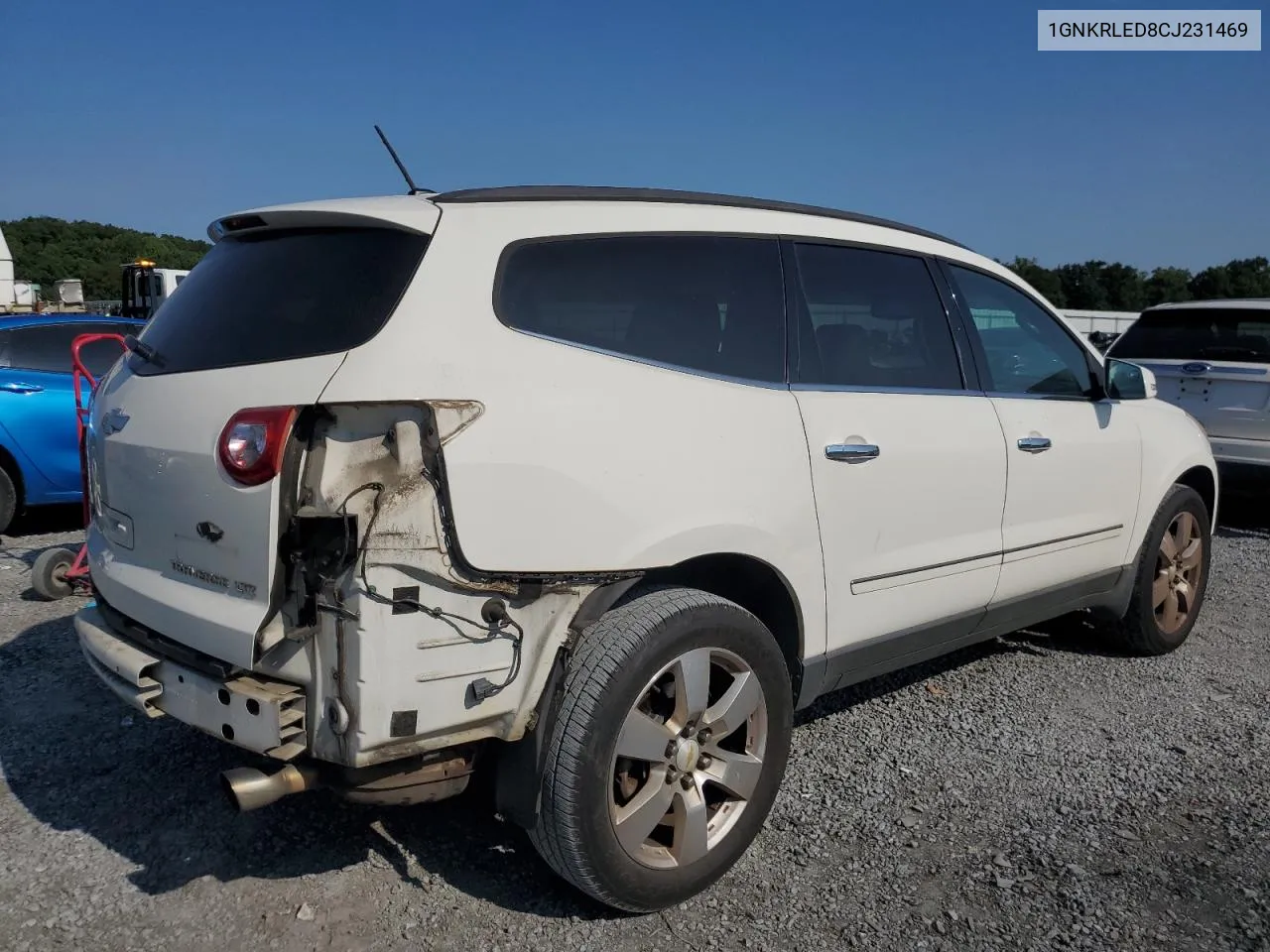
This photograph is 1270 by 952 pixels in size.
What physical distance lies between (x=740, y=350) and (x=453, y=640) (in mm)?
1224

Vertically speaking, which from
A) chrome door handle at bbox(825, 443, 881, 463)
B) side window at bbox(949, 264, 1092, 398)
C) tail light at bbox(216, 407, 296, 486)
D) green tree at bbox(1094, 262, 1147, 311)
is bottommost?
chrome door handle at bbox(825, 443, 881, 463)

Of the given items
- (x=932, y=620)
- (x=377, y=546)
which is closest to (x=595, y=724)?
(x=377, y=546)

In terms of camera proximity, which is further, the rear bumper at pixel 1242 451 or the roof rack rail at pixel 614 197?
the rear bumper at pixel 1242 451

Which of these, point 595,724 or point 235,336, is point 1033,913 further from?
point 235,336

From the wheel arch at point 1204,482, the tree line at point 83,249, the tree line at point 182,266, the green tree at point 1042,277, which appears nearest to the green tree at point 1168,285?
the tree line at point 182,266

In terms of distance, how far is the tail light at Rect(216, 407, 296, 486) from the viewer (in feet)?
7.27

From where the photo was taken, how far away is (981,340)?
150 inches

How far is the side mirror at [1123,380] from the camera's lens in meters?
4.31

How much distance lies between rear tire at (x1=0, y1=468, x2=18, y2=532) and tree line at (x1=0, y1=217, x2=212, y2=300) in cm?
3831

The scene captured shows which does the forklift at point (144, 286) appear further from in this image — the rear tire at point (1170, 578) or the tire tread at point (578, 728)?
the tire tread at point (578, 728)

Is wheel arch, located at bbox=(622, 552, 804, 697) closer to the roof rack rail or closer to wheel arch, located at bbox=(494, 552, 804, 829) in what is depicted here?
wheel arch, located at bbox=(494, 552, 804, 829)

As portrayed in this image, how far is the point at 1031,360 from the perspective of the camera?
4074 mm

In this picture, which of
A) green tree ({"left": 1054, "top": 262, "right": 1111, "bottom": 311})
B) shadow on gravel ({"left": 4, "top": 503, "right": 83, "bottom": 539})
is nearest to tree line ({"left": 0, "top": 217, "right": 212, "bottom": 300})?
shadow on gravel ({"left": 4, "top": 503, "right": 83, "bottom": 539})

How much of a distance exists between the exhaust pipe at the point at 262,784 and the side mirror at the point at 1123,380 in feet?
11.9
